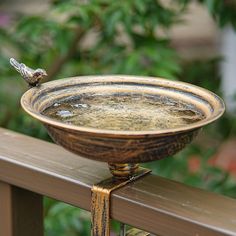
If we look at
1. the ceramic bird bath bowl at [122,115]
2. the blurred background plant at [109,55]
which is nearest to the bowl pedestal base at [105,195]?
the ceramic bird bath bowl at [122,115]

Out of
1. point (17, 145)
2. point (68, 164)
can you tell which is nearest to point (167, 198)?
point (68, 164)

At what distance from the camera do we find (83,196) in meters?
1.03

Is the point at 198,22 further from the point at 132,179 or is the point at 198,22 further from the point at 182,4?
the point at 132,179

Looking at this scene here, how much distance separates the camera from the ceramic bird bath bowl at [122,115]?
0.89 m

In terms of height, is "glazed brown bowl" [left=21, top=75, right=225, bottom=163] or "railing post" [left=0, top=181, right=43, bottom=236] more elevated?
"glazed brown bowl" [left=21, top=75, right=225, bottom=163]

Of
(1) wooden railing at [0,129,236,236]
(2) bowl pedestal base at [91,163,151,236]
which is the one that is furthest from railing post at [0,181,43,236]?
(2) bowl pedestal base at [91,163,151,236]

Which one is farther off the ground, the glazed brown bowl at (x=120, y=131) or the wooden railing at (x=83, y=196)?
the glazed brown bowl at (x=120, y=131)

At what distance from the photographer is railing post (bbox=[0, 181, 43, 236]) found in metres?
1.17

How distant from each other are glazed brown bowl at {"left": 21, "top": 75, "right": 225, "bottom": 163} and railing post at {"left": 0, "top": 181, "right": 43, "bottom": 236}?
0.23 meters

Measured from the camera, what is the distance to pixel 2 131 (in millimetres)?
1298

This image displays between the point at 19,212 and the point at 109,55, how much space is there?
3.10ft

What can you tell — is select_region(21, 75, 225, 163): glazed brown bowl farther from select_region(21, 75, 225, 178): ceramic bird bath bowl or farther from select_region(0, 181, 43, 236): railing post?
select_region(0, 181, 43, 236): railing post

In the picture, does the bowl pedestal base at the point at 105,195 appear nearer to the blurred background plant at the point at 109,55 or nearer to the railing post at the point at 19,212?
the railing post at the point at 19,212

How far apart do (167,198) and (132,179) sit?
0.27 ft
